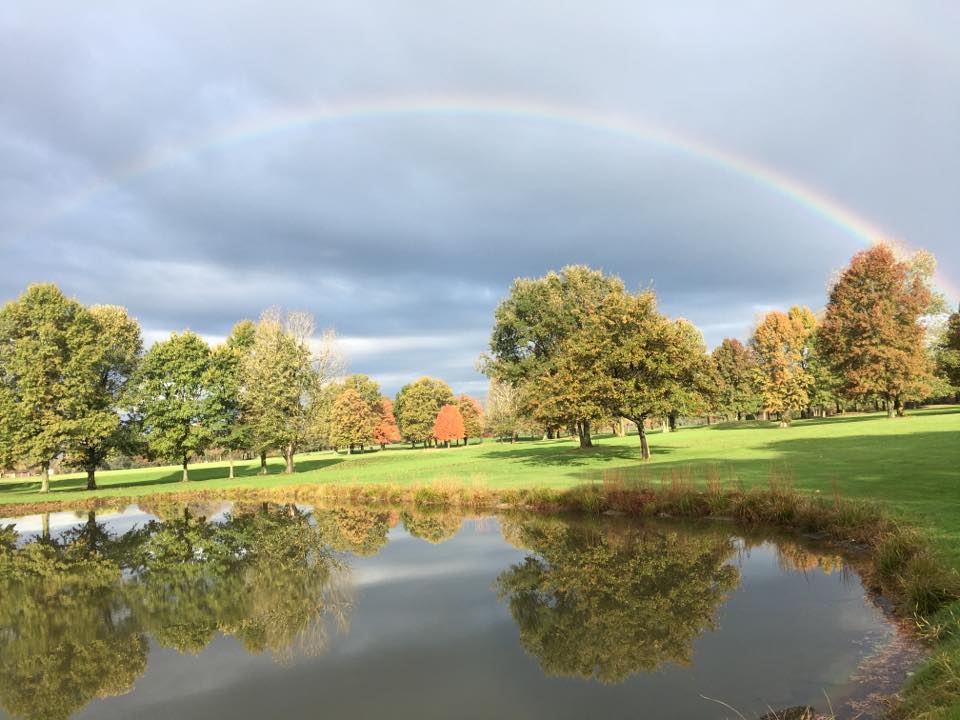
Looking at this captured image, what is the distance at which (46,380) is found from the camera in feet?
161

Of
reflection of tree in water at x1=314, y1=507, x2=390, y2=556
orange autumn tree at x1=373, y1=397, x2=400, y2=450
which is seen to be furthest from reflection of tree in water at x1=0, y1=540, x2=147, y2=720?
orange autumn tree at x1=373, y1=397, x2=400, y2=450

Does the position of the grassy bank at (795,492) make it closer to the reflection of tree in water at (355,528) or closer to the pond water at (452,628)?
the pond water at (452,628)

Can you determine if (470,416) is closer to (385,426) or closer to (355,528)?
(385,426)

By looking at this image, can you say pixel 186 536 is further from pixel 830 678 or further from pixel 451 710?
pixel 830 678

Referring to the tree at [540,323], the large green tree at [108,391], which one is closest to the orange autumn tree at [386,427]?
the large green tree at [108,391]

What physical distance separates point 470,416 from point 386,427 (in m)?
19.5

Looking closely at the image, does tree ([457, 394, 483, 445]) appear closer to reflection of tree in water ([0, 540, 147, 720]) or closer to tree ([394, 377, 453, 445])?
tree ([394, 377, 453, 445])

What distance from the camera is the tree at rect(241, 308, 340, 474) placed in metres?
55.4

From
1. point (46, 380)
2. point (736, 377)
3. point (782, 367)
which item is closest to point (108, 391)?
point (46, 380)

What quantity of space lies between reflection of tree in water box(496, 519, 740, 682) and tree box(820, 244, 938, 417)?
166 feet

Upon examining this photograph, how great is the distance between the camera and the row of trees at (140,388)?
48.5 m

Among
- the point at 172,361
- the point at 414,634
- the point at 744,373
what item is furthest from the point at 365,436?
the point at 414,634

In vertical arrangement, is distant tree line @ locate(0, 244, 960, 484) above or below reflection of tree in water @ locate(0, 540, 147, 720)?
above

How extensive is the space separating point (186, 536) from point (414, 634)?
1998cm
